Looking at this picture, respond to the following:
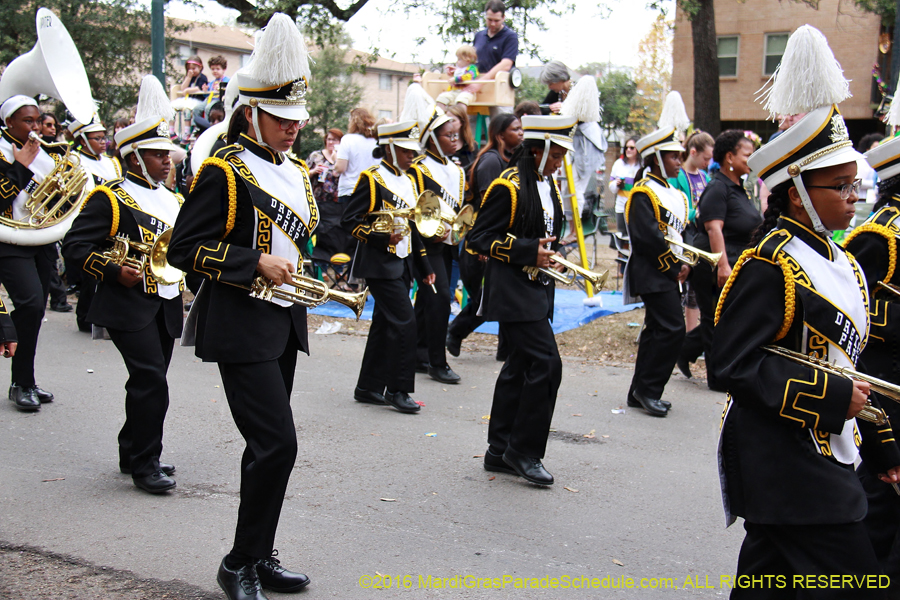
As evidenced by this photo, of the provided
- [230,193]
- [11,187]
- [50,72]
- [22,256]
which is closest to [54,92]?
[50,72]

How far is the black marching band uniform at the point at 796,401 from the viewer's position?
265cm

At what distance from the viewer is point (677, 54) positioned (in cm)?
3092

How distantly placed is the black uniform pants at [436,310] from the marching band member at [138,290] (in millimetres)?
2852

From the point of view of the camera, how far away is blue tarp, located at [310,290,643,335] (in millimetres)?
10070

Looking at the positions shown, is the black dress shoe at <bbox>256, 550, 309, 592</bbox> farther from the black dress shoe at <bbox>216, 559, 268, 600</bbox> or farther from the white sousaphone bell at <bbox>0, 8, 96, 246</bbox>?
the white sousaphone bell at <bbox>0, 8, 96, 246</bbox>

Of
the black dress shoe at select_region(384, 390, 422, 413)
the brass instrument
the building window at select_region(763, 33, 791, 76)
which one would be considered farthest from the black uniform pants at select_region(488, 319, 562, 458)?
the building window at select_region(763, 33, 791, 76)

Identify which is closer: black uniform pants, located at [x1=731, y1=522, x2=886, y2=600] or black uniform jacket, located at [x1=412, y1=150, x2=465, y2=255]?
black uniform pants, located at [x1=731, y1=522, x2=886, y2=600]

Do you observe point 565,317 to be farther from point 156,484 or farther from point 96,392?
point 156,484

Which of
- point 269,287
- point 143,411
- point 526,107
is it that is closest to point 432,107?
point 526,107

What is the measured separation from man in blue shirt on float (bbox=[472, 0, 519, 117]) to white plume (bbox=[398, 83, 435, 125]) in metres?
3.81

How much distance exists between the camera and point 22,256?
251 inches

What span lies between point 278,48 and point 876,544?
10.2ft

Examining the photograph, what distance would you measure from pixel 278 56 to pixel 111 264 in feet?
5.99

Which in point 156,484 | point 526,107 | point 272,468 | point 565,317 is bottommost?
point 565,317
